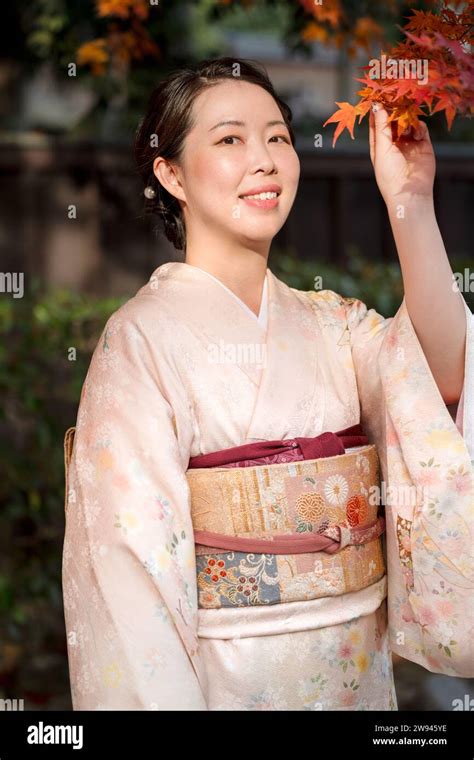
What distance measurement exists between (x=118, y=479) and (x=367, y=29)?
10.1ft

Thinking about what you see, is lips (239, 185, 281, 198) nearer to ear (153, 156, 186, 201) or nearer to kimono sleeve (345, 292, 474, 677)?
ear (153, 156, 186, 201)

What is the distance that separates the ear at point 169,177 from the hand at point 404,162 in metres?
0.46

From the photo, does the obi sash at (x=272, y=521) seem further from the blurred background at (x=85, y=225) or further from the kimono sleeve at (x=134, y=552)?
the blurred background at (x=85, y=225)

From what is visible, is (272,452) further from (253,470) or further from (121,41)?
(121,41)

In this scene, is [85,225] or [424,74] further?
[85,225]

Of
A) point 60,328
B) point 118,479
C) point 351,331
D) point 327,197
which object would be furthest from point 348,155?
point 118,479

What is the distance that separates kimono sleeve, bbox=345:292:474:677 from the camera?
2.08 meters

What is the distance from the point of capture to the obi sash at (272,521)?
205 cm

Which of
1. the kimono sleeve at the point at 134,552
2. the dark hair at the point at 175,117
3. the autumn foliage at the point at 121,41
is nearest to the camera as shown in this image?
the kimono sleeve at the point at 134,552

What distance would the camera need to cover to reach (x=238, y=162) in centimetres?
213

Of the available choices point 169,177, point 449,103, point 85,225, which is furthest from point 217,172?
point 85,225

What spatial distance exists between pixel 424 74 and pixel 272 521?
34.6 inches

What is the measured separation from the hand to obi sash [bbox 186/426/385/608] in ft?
1.70

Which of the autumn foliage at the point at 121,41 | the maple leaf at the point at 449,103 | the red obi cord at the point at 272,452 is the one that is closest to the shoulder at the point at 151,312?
the red obi cord at the point at 272,452
